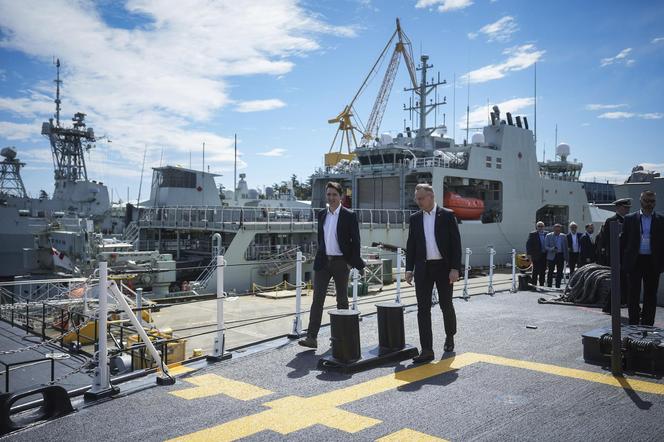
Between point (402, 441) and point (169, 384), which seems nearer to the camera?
point (402, 441)

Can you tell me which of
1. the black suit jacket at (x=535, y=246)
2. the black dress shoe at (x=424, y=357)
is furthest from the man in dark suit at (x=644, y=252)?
the black suit jacket at (x=535, y=246)

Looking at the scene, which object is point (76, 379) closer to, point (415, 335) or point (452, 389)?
point (415, 335)

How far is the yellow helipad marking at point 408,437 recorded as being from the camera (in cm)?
307

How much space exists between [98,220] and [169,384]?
1567 inches

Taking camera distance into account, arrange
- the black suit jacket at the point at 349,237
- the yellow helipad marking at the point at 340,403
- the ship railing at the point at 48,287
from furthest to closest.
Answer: the ship railing at the point at 48,287 < the black suit jacket at the point at 349,237 < the yellow helipad marking at the point at 340,403

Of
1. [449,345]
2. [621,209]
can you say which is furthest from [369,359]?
[621,209]

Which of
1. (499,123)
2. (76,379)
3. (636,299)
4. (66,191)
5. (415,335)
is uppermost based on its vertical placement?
(499,123)

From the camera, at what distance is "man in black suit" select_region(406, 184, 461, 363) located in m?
5.09

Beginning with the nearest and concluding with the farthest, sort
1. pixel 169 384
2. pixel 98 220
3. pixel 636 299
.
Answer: pixel 169 384 < pixel 636 299 < pixel 98 220

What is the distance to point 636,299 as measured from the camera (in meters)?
6.02

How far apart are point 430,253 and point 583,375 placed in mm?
1808

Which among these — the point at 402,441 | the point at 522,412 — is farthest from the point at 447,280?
the point at 402,441

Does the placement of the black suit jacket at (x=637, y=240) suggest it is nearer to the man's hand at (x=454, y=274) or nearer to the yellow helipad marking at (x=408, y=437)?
the man's hand at (x=454, y=274)

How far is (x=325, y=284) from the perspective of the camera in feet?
18.6
